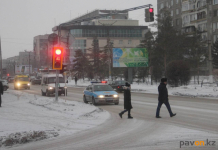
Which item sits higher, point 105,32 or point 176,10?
point 176,10

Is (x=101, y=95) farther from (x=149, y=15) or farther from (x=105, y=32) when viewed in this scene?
(x=105, y=32)

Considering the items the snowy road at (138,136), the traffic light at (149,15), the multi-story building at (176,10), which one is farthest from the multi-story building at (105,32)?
the snowy road at (138,136)

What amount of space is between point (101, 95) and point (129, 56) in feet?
109

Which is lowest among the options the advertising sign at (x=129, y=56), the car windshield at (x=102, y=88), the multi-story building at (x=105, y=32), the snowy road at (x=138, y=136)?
the snowy road at (x=138, y=136)

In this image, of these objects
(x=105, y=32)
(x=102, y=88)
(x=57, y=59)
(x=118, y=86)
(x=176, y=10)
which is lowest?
(x=118, y=86)

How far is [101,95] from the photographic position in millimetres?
22016

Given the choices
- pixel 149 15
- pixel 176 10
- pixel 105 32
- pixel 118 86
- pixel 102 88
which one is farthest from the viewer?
pixel 105 32

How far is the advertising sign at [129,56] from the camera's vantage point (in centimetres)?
5456

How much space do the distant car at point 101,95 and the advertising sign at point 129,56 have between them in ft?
101

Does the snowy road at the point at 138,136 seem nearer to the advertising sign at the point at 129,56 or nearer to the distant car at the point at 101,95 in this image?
the distant car at the point at 101,95

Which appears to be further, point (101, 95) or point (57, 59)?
point (101, 95)

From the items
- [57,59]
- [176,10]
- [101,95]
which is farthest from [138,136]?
[176,10]

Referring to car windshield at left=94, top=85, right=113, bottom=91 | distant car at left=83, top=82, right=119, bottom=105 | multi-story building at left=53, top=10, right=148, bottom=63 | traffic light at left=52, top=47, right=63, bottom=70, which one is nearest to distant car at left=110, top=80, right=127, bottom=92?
distant car at left=83, top=82, right=119, bottom=105

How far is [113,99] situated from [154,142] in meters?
13.1
